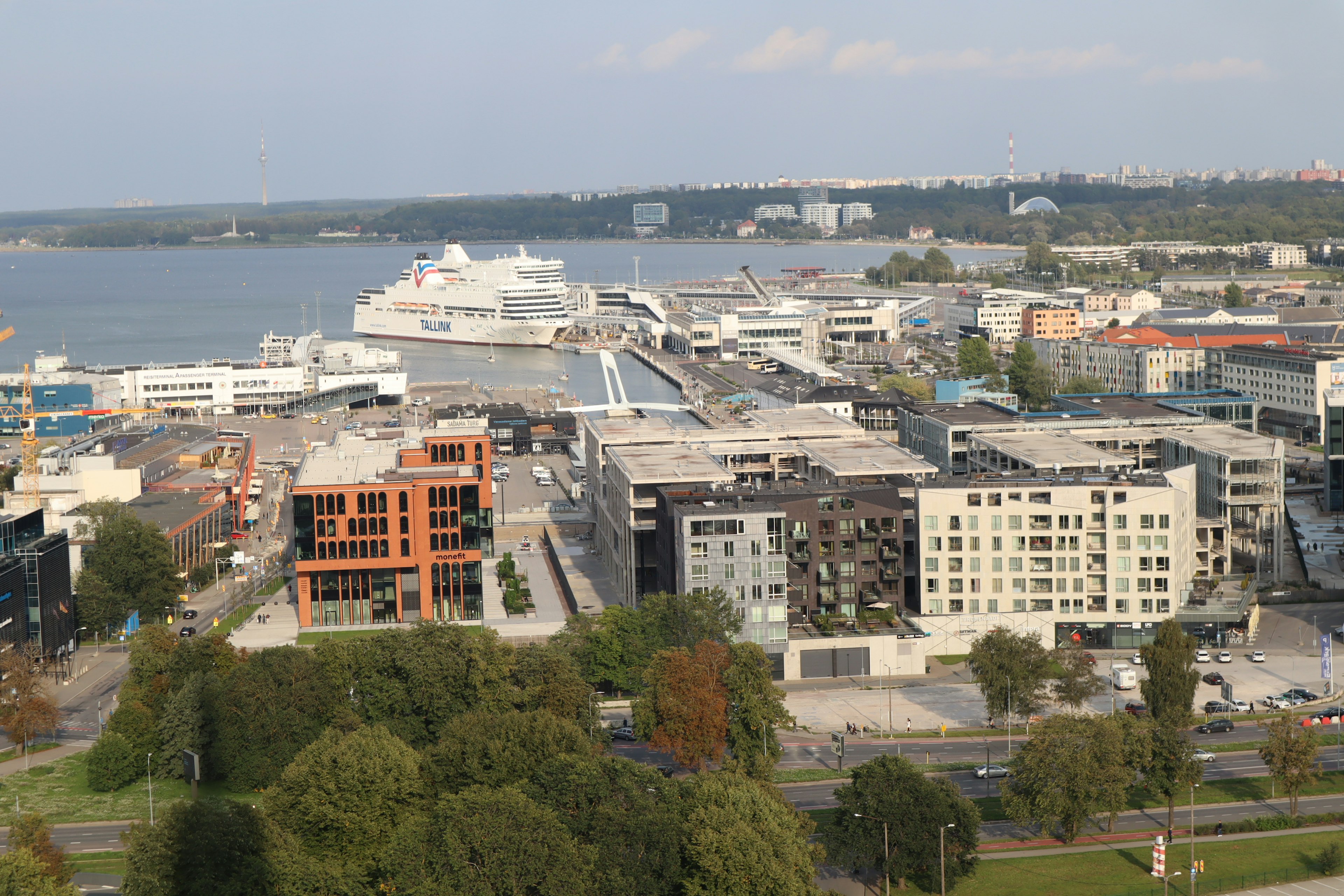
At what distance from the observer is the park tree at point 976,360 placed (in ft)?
133

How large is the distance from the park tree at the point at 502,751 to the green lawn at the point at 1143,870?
3.01m

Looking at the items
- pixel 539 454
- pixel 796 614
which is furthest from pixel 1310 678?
pixel 539 454

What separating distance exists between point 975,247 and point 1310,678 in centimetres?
9560

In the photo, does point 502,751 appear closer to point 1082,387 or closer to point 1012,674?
point 1012,674

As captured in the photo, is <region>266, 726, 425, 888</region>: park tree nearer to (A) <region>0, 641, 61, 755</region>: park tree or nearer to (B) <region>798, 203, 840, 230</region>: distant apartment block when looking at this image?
(A) <region>0, 641, 61, 755</region>: park tree

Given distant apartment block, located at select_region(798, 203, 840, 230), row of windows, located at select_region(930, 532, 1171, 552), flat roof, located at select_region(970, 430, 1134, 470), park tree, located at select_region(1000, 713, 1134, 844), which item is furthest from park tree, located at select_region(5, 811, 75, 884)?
distant apartment block, located at select_region(798, 203, 840, 230)

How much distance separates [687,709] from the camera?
1353cm

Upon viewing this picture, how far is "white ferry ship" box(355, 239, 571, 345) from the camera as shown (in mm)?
57719

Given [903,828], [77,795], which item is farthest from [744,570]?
[77,795]

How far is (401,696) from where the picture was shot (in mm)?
14273

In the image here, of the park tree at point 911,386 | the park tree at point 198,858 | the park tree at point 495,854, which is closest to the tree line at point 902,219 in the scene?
the park tree at point 911,386

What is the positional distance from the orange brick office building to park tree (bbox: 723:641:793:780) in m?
6.06

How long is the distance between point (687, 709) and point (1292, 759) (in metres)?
5.13

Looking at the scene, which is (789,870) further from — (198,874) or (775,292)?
(775,292)
